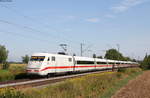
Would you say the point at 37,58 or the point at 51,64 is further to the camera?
the point at 51,64

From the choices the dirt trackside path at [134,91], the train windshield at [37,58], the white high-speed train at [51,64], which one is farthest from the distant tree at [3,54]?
the dirt trackside path at [134,91]

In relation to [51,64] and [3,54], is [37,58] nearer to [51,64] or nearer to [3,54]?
[51,64]

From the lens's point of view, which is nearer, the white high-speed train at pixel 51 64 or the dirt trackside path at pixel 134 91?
the dirt trackside path at pixel 134 91

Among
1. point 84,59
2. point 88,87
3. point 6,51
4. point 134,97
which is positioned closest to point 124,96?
point 134,97

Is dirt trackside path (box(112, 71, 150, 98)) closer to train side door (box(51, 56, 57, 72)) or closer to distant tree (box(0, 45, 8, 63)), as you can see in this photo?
train side door (box(51, 56, 57, 72))

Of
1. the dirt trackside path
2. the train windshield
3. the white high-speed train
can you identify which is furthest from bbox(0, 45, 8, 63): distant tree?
the dirt trackside path

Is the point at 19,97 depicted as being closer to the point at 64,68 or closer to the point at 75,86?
the point at 75,86

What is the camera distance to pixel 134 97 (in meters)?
12.4

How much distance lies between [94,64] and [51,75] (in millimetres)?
16232

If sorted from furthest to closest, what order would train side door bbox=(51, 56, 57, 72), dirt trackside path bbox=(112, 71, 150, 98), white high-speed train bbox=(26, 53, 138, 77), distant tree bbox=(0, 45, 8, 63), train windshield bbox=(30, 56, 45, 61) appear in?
distant tree bbox=(0, 45, 8, 63) → train side door bbox=(51, 56, 57, 72) → train windshield bbox=(30, 56, 45, 61) → white high-speed train bbox=(26, 53, 138, 77) → dirt trackside path bbox=(112, 71, 150, 98)

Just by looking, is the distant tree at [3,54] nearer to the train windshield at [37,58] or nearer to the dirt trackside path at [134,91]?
the train windshield at [37,58]

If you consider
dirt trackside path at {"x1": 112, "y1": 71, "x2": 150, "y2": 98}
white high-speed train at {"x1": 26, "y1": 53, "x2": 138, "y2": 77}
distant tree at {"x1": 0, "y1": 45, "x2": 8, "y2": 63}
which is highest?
distant tree at {"x1": 0, "y1": 45, "x2": 8, "y2": 63}

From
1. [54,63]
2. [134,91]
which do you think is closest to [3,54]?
[54,63]

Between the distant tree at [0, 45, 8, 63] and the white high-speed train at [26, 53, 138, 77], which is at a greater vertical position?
the distant tree at [0, 45, 8, 63]
